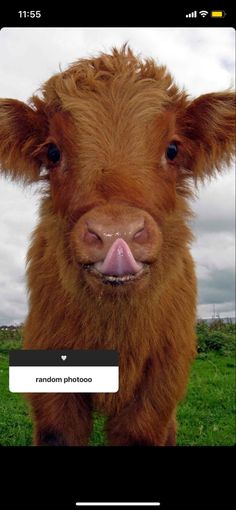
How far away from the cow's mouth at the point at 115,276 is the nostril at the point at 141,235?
16 centimetres

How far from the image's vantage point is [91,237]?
9.53ft

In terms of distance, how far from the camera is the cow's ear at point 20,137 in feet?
12.3

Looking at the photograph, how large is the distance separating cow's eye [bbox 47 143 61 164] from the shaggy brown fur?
47mm

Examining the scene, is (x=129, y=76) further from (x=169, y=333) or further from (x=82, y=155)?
(x=169, y=333)

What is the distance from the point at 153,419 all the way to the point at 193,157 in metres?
1.57

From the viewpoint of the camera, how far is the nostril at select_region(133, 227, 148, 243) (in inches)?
113

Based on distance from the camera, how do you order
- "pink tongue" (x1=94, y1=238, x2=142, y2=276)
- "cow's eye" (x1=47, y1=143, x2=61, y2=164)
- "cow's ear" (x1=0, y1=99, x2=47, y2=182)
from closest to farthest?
1. "pink tongue" (x1=94, y1=238, x2=142, y2=276)
2. "cow's eye" (x1=47, y1=143, x2=61, y2=164)
3. "cow's ear" (x1=0, y1=99, x2=47, y2=182)
